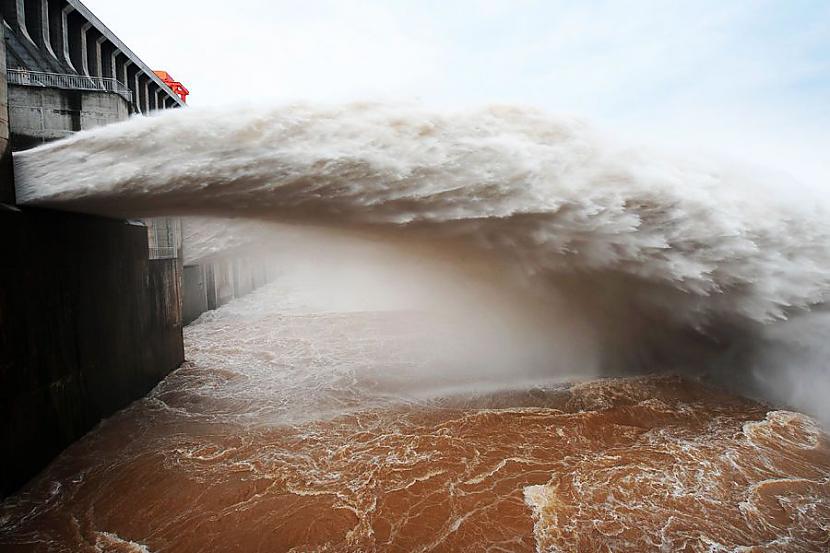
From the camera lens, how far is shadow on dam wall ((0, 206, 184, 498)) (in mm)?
6832

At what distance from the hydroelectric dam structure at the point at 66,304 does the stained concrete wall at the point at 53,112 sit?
16mm

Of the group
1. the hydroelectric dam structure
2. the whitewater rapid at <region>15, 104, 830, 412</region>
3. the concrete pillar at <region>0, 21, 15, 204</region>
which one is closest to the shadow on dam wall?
the hydroelectric dam structure

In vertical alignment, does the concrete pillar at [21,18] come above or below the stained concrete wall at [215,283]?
above

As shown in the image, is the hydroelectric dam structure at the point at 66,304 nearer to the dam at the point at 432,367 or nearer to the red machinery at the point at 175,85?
the dam at the point at 432,367

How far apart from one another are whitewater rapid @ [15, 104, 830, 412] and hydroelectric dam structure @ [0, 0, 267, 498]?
687mm

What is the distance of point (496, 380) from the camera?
1175 cm

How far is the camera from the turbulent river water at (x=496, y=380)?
6.34 m

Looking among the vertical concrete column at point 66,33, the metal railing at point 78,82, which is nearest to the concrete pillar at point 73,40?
the vertical concrete column at point 66,33

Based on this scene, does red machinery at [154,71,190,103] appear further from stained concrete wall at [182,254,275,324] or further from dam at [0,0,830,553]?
dam at [0,0,830,553]

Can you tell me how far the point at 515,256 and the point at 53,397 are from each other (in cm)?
844

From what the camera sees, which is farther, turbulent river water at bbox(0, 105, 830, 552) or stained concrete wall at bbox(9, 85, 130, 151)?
stained concrete wall at bbox(9, 85, 130, 151)

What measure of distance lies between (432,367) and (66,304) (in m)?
8.11

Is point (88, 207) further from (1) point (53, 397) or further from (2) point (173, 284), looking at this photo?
(2) point (173, 284)

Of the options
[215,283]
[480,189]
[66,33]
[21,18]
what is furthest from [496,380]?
[66,33]
